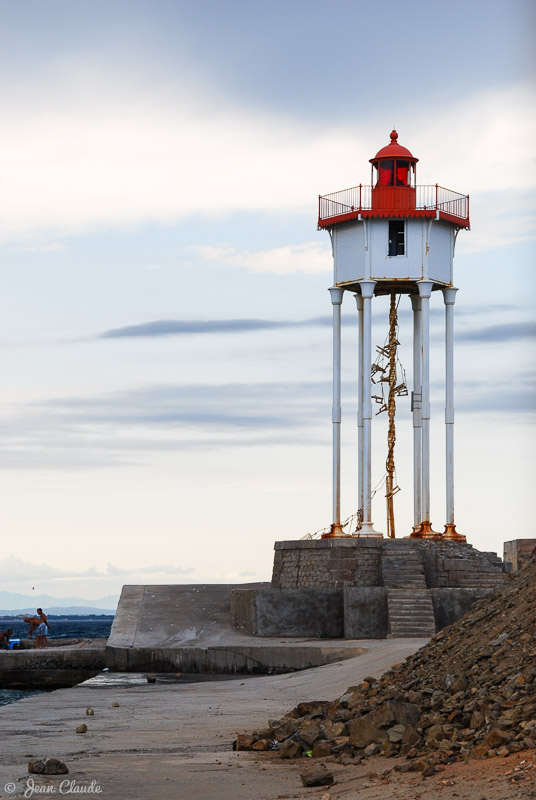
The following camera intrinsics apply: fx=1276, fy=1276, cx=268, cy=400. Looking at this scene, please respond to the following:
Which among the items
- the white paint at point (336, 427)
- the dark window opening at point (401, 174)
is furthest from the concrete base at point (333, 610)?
the dark window opening at point (401, 174)

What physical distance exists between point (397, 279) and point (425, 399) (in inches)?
124

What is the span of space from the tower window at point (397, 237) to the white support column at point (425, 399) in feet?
3.43

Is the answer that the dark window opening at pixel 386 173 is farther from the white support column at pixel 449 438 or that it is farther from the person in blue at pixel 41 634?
the person in blue at pixel 41 634

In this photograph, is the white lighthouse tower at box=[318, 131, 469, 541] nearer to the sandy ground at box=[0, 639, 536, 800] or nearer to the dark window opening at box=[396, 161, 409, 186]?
the dark window opening at box=[396, 161, 409, 186]

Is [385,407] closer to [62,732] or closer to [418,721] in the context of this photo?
[62,732]

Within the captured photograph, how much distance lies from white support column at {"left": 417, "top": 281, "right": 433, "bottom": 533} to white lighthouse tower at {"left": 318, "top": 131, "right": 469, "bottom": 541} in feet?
0.08

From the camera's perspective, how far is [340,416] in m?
32.4

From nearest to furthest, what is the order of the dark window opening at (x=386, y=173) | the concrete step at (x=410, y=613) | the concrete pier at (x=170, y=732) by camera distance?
1. the concrete pier at (x=170, y=732)
2. the concrete step at (x=410, y=613)
3. the dark window opening at (x=386, y=173)

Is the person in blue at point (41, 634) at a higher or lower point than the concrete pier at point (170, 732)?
higher

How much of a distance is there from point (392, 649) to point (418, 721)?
35.4 ft

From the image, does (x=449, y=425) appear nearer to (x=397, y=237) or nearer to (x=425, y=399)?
(x=425, y=399)

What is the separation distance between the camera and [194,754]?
1349 centimetres

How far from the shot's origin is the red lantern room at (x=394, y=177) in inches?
1305

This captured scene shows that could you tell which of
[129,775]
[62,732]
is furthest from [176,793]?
[62,732]
